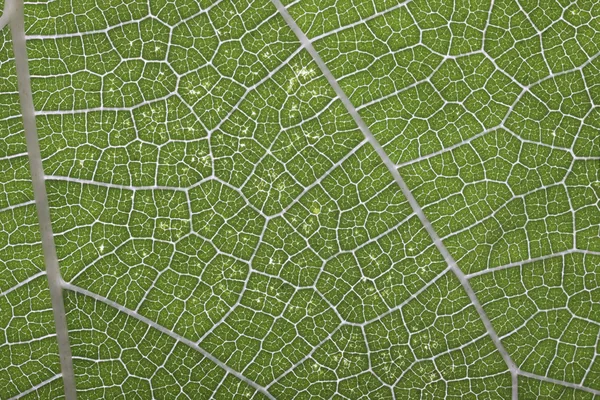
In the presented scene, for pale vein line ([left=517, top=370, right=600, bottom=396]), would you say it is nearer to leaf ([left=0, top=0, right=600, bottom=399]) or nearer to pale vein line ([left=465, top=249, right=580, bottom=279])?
leaf ([left=0, top=0, right=600, bottom=399])

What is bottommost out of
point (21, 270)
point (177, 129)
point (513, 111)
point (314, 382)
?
point (314, 382)

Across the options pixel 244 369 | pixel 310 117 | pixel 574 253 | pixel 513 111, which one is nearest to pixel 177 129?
pixel 310 117

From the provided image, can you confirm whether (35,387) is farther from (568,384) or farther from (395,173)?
(568,384)

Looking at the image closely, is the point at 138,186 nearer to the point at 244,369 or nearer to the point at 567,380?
the point at 244,369

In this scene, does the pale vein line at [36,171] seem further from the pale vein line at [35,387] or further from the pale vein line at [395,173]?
the pale vein line at [395,173]

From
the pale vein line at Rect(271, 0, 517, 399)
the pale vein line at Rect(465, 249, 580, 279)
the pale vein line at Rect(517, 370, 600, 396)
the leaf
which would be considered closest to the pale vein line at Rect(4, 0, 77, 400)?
the leaf

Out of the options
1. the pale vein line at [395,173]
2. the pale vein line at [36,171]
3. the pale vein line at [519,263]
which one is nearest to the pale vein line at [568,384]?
the pale vein line at [395,173]
